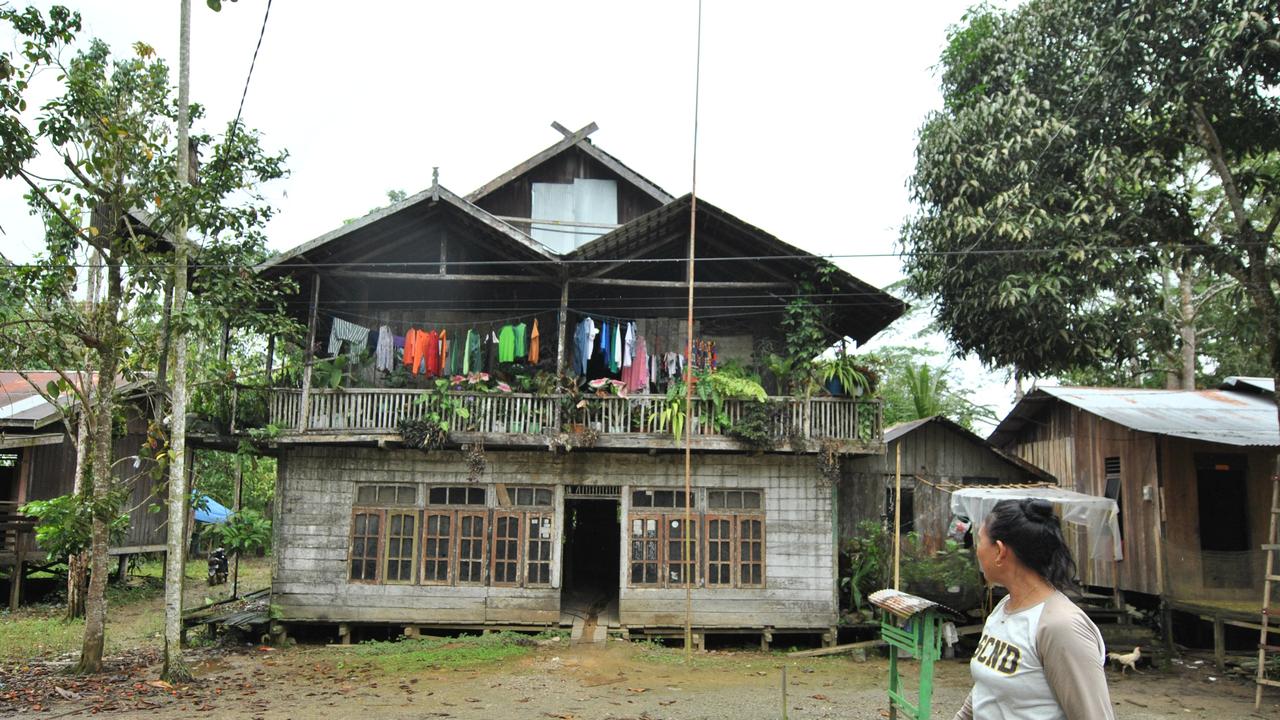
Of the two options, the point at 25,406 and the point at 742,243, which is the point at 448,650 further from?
the point at 25,406

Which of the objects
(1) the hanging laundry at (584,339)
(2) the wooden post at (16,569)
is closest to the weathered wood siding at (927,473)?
(1) the hanging laundry at (584,339)

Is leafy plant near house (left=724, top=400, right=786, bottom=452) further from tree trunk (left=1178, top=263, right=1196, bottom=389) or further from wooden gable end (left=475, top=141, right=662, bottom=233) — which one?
tree trunk (left=1178, top=263, right=1196, bottom=389)

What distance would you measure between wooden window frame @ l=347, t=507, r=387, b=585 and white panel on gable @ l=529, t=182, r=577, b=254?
22.1 feet

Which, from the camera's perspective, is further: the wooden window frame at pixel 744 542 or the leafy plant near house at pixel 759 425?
the wooden window frame at pixel 744 542

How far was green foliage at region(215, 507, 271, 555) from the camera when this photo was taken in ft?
43.5

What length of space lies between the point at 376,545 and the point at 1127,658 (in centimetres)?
1225

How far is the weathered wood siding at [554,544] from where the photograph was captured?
14.7 meters

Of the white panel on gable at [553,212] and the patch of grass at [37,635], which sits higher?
the white panel on gable at [553,212]

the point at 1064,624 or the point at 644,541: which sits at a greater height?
the point at 1064,624

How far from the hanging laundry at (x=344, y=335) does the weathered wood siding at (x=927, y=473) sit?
9.77 m

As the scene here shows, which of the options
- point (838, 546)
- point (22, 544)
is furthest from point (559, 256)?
point (22, 544)

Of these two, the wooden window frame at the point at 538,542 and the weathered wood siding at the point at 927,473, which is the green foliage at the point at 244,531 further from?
the weathered wood siding at the point at 927,473

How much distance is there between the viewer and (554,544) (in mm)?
14914

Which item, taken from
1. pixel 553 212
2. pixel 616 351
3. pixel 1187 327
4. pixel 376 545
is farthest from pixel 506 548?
pixel 1187 327
